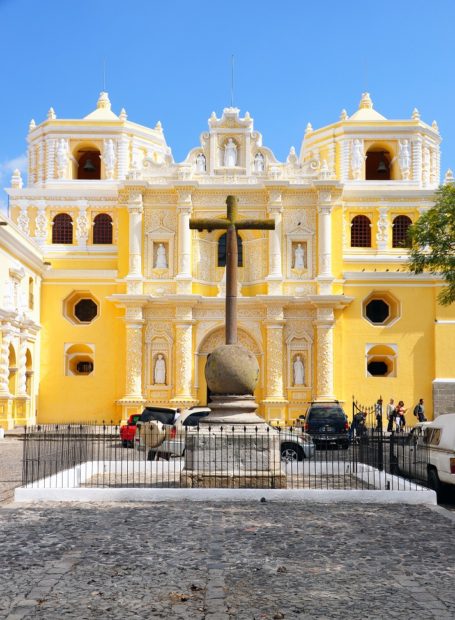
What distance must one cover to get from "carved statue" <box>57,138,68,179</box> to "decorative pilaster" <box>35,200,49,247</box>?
1.76 metres

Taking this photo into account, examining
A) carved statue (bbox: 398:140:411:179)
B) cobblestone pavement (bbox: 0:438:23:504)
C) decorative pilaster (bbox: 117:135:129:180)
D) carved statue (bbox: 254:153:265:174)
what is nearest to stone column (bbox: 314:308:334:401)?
carved statue (bbox: 254:153:265:174)

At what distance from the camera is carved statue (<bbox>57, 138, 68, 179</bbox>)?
33875 millimetres

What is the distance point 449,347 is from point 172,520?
75.9 ft

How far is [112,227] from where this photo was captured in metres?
33.3

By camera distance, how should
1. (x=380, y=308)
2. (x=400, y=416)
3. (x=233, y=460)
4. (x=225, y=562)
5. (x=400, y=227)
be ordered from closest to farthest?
(x=225, y=562), (x=233, y=460), (x=400, y=416), (x=380, y=308), (x=400, y=227)

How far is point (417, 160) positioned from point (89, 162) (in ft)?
48.0

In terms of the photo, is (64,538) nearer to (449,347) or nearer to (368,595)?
(368,595)

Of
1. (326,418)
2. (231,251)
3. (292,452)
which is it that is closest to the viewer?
(231,251)

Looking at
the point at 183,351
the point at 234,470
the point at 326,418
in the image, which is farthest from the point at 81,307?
the point at 234,470

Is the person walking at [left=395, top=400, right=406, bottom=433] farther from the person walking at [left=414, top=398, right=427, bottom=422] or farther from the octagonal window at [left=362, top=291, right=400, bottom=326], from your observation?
the octagonal window at [left=362, top=291, right=400, bottom=326]

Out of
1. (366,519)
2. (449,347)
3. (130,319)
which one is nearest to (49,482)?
(366,519)

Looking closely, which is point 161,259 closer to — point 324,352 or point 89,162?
point 89,162

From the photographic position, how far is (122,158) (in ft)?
113

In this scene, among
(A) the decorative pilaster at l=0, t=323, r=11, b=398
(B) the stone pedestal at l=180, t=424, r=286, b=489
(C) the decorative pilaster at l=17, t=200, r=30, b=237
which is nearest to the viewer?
(B) the stone pedestal at l=180, t=424, r=286, b=489
